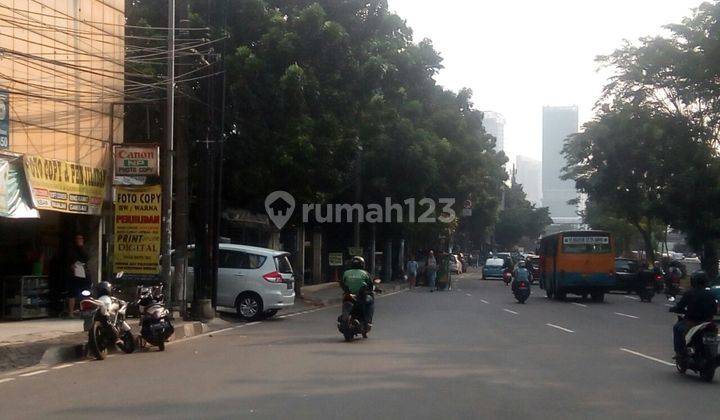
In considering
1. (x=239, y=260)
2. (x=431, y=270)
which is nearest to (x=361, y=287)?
(x=239, y=260)

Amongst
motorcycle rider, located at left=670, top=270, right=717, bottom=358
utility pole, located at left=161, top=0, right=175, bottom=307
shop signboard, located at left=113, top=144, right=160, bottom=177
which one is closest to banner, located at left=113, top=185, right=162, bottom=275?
utility pole, located at left=161, top=0, right=175, bottom=307

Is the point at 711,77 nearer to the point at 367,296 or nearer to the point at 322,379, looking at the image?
the point at 367,296

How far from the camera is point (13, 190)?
17391 mm

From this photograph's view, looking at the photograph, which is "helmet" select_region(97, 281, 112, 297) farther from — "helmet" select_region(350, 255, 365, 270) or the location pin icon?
the location pin icon

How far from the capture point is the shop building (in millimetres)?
17844

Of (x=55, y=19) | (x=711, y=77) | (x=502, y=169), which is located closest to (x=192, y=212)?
(x=55, y=19)

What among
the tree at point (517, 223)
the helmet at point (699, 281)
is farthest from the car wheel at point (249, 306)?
the tree at point (517, 223)

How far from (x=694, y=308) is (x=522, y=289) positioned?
19.7 metres

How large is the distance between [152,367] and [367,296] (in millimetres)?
5367

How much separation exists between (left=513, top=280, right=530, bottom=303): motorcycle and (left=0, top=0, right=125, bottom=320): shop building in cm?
1497

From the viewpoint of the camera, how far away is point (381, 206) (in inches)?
1741

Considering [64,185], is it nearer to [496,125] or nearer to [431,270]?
[431,270]

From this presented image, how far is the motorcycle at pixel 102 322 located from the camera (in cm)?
1415

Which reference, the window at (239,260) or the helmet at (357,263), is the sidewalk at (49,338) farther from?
the helmet at (357,263)
